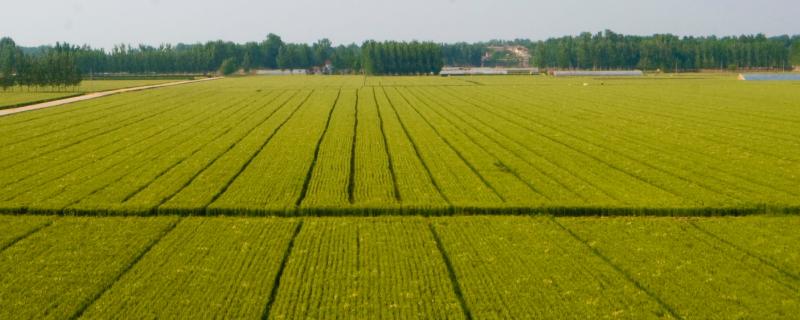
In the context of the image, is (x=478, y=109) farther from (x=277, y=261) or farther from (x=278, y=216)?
(x=277, y=261)

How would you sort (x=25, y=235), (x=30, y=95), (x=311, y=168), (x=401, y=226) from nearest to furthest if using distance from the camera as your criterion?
(x=25, y=235) → (x=401, y=226) → (x=311, y=168) → (x=30, y=95)

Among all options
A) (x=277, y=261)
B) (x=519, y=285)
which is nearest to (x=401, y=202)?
(x=277, y=261)

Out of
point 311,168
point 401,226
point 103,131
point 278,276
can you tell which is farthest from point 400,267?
point 103,131

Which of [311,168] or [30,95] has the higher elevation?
[30,95]

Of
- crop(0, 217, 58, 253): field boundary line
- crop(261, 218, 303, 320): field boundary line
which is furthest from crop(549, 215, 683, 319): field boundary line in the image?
crop(0, 217, 58, 253): field boundary line

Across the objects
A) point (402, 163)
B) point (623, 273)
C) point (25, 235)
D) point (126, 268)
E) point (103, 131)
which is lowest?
point (623, 273)

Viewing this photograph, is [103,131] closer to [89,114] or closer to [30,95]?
[89,114]

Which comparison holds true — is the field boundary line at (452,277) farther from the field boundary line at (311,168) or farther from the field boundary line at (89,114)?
the field boundary line at (89,114)
